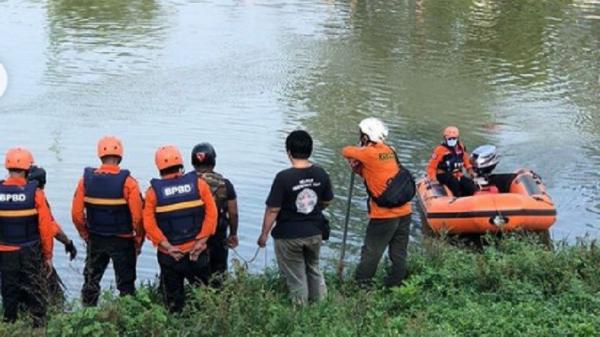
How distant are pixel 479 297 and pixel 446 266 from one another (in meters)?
0.74

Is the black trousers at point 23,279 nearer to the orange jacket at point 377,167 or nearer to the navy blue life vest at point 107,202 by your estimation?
the navy blue life vest at point 107,202

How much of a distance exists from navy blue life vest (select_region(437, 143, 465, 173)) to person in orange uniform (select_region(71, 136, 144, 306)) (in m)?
5.26

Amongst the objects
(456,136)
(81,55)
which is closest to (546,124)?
(456,136)

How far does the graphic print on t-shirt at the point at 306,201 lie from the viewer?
7184mm

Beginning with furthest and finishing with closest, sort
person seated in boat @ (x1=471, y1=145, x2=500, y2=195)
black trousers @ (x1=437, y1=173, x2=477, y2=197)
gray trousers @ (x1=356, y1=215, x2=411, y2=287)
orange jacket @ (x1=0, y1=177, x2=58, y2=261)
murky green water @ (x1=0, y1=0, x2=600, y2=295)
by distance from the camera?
murky green water @ (x1=0, y1=0, x2=600, y2=295)
person seated in boat @ (x1=471, y1=145, x2=500, y2=195)
black trousers @ (x1=437, y1=173, x2=477, y2=197)
gray trousers @ (x1=356, y1=215, x2=411, y2=287)
orange jacket @ (x1=0, y1=177, x2=58, y2=261)

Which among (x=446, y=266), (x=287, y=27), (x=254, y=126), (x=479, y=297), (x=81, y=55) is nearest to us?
(x=479, y=297)

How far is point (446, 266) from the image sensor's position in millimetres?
8328

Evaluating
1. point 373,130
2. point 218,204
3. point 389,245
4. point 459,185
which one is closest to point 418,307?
point 389,245

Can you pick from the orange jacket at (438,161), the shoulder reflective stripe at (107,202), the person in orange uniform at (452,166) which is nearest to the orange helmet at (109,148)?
the shoulder reflective stripe at (107,202)

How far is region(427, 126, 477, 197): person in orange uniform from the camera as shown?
11.3 meters

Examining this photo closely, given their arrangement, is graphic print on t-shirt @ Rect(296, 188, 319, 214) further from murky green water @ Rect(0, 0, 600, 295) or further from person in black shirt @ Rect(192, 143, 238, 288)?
murky green water @ Rect(0, 0, 600, 295)

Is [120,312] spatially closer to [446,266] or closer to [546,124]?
[446,266]

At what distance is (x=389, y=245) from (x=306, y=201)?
4.22ft

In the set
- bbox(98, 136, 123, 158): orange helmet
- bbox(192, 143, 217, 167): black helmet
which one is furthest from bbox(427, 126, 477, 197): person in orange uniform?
bbox(98, 136, 123, 158): orange helmet
